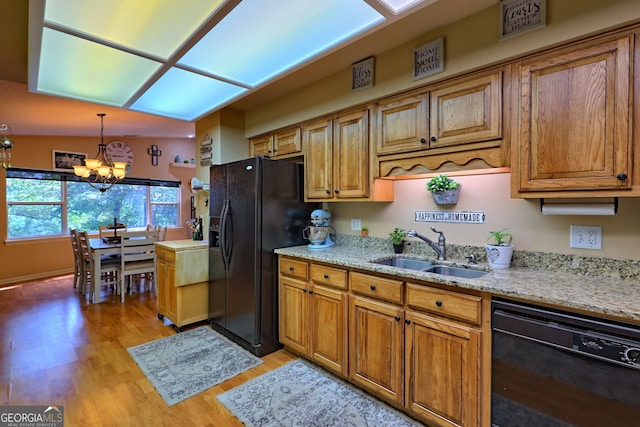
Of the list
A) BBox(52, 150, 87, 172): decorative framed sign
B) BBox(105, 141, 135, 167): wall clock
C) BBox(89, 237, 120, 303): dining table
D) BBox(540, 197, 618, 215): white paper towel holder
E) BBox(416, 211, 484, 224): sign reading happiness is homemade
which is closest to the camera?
BBox(540, 197, 618, 215): white paper towel holder

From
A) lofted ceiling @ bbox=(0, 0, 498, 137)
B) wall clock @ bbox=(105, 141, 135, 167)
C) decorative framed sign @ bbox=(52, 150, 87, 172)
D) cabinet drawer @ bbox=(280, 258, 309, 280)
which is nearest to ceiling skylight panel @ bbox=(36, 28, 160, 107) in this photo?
lofted ceiling @ bbox=(0, 0, 498, 137)

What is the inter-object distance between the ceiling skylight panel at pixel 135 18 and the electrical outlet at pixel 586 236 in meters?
2.35

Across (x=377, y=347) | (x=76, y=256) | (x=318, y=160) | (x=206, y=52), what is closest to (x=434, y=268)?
(x=377, y=347)

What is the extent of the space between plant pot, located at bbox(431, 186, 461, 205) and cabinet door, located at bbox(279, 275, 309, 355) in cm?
122

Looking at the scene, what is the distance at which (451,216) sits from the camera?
228 cm

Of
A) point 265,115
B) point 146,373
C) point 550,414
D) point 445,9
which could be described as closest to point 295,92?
point 265,115

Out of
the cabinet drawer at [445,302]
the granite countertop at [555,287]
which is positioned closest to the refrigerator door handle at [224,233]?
the granite countertop at [555,287]

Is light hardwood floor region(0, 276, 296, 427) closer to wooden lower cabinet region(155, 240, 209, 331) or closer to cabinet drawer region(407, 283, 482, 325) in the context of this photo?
wooden lower cabinet region(155, 240, 209, 331)

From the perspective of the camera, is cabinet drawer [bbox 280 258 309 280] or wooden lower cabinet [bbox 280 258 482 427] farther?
cabinet drawer [bbox 280 258 309 280]

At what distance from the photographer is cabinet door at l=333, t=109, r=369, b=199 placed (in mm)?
2459

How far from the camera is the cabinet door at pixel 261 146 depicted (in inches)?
136

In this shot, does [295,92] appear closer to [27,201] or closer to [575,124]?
[575,124]
